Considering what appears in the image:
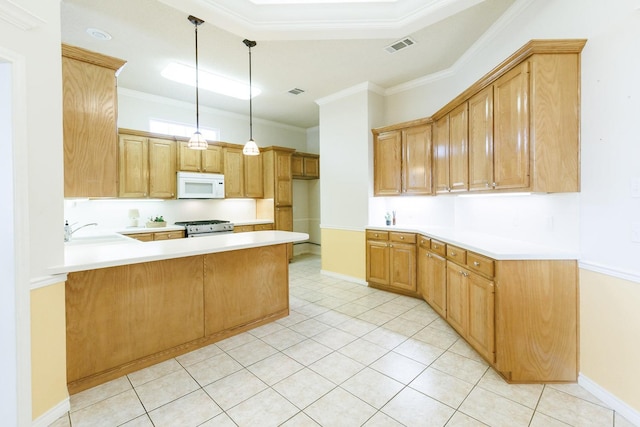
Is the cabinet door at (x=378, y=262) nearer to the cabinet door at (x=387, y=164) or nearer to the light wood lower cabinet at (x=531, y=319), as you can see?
the cabinet door at (x=387, y=164)

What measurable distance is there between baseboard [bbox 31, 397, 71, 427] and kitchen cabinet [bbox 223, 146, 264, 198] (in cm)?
427

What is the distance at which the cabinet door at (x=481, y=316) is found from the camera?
7.30 ft

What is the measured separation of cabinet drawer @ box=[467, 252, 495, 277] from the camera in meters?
2.24

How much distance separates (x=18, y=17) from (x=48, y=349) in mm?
2013

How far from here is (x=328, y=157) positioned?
16.9 feet

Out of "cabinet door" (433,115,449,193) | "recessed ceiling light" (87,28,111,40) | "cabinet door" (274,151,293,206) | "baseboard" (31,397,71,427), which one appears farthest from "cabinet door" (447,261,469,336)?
"recessed ceiling light" (87,28,111,40)

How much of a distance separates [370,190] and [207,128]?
372 cm

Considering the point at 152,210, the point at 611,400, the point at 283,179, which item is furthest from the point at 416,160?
the point at 152,210

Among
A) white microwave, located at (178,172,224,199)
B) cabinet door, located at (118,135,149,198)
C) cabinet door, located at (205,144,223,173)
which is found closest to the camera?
cabinet door, located at (118,135,149,198)

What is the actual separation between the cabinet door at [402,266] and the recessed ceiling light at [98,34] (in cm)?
448

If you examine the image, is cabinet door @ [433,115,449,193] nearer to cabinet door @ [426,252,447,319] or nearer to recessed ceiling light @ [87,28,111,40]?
cabinet door @ [426,252,447,319]

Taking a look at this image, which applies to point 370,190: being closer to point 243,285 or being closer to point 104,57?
point 243,285

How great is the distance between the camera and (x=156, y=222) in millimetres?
4797

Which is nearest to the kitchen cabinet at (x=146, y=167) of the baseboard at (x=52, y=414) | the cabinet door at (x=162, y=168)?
the cabinet door at (x=162, y=168)
